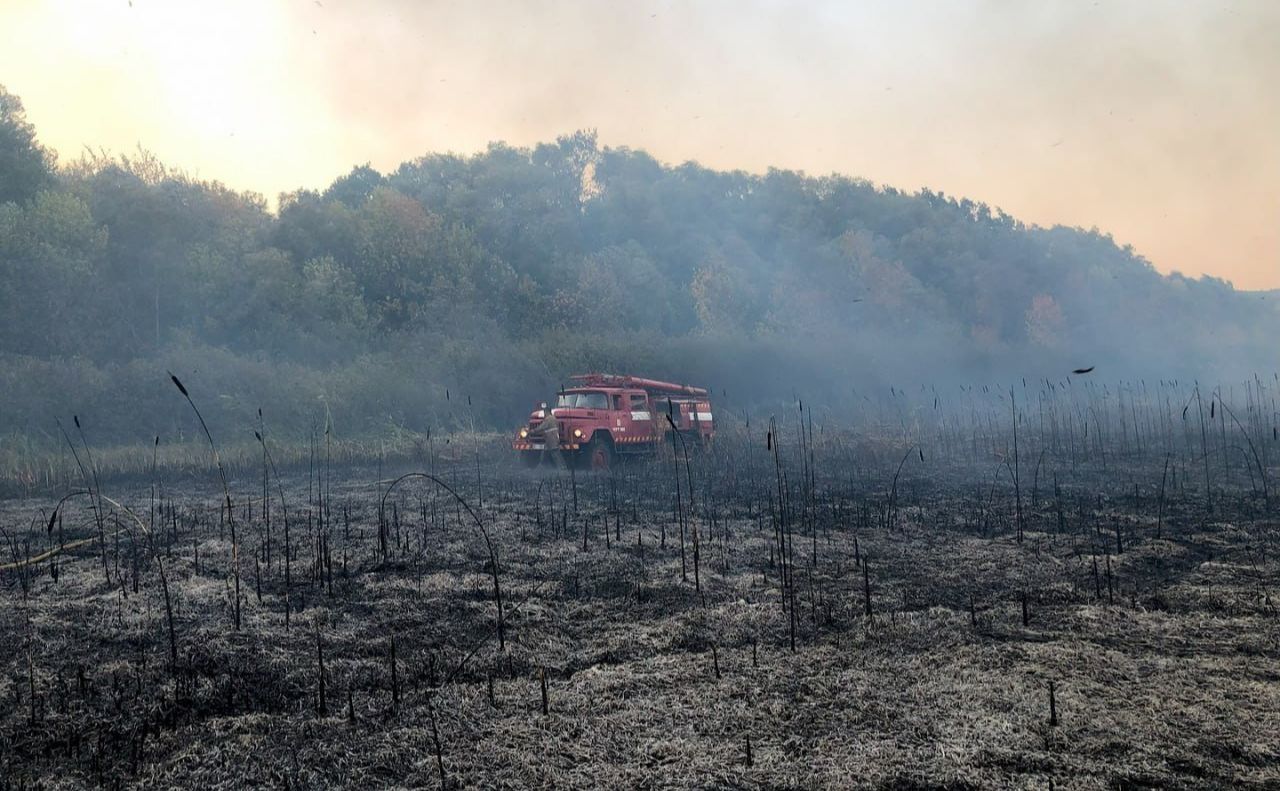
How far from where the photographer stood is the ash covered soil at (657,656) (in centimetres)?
419

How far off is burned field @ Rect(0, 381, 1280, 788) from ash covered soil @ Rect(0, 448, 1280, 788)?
25 mm

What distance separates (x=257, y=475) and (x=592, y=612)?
14.0 meters

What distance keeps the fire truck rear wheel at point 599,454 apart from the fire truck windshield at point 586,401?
2.35ft

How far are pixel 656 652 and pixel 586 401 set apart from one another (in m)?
12.8

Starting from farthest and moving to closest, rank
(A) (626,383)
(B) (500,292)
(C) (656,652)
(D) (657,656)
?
1. (B) (500,292)
2. (A) (626,383)
3. (C) (656,652)
4. (D) (657,656)

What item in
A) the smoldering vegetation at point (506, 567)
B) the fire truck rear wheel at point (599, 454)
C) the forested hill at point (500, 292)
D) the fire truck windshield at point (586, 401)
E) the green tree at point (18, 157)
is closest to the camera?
the smoldering vegetation at point (506, 567)

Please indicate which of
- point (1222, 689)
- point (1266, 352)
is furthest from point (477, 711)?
point (1266, 352)

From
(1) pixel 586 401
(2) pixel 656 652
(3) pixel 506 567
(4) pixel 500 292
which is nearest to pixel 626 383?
(1) pixel 586 401

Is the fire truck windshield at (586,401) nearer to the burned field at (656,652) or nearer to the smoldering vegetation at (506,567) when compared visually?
the smoldering vegetation at (506,567)

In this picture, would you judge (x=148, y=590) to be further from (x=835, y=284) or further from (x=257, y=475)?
(x=835, y=284)

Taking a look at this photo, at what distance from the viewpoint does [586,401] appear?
1855 cm

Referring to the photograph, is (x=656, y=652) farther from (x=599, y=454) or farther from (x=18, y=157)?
(x=18, y=157)

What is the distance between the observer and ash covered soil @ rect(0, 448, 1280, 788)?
419 centimetres

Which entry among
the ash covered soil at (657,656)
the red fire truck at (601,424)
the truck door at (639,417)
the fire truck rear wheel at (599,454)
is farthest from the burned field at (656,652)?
the truck door at (639,417)
